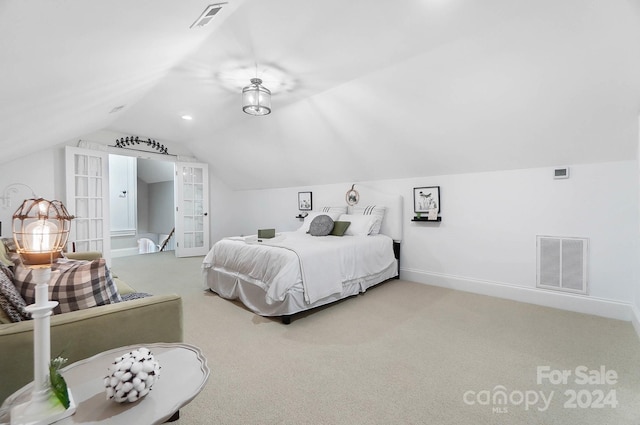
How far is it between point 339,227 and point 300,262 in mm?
1475

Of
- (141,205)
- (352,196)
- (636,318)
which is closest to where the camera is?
(636,318)

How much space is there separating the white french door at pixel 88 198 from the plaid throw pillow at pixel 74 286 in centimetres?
395

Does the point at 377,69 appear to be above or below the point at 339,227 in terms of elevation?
above

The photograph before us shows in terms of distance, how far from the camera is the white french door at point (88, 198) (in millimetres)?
4684

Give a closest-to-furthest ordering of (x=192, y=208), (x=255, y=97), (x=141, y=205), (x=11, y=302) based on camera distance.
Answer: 1. (x=11, y=302)
2. (x=255, y=97)
3. (x=192, y=208)
4. (x=141, y=205)

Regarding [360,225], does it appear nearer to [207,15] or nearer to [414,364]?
[414,364]

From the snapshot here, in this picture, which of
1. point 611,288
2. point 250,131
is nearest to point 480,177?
point 611,288

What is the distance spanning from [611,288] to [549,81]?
83.0 inches

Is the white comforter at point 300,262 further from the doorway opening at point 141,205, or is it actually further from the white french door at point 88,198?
the doorway opening at point 141,205

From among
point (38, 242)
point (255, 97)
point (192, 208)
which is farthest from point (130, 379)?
point (192, 208)

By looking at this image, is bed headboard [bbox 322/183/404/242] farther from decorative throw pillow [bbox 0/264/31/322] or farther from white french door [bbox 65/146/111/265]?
white french door [bbox 65/146/111/265]

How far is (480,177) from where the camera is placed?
361cm

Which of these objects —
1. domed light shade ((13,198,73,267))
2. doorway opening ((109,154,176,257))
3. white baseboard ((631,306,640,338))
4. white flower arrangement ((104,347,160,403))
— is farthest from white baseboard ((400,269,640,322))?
doorway opening ((109,154,176,257))

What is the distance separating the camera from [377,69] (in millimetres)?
2838
